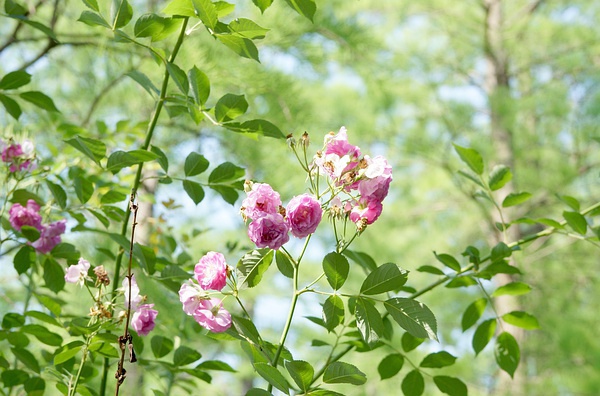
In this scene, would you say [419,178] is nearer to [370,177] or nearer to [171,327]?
[171,327]

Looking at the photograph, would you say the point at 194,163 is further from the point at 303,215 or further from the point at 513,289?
the point at 513,289

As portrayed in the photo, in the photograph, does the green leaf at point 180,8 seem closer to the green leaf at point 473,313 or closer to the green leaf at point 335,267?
the green leaf at point 335,267

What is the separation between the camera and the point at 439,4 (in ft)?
14.4

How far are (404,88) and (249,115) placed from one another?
2827 millimetres

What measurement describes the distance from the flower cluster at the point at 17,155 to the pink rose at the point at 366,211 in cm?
40

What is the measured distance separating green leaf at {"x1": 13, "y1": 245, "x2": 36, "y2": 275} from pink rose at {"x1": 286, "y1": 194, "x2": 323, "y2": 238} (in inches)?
13.7

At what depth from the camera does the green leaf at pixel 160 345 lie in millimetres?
690

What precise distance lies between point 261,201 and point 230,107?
158 mm

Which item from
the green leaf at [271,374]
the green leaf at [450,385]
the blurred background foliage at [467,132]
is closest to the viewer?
the green leaf at [271,374]

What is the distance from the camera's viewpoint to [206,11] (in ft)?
1.79

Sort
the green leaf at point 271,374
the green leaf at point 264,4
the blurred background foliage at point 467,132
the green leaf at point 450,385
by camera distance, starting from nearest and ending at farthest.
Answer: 1. the green leaf at point 271,374
2. the green leaf at point 264,4
3. the green leaf at point 450,385
4. the blurred background foliage at point 467,132

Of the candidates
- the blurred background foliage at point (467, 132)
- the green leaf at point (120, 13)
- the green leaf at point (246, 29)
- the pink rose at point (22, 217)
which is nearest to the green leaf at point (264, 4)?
the green leaf at point (246, 29)

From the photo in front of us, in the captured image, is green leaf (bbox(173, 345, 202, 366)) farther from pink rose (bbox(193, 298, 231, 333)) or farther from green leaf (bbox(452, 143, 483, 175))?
green leaf (bbox(452, 143, 483, 175))

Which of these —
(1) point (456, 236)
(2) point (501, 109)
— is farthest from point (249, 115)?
(1) point (456, 236)
